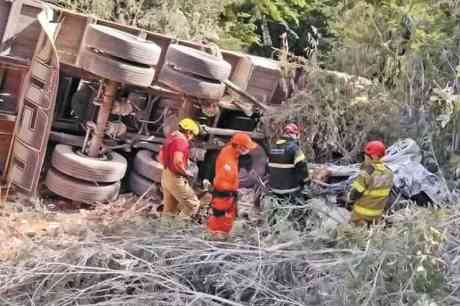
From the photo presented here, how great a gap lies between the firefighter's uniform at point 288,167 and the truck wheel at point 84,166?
1.82 m

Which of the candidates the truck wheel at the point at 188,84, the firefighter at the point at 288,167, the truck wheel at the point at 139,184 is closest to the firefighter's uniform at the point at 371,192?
the firefighter at the point at 288,167

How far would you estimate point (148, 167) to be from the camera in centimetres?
723

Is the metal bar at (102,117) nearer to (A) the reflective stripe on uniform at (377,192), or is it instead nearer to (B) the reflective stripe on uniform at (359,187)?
(B) the reflective stripe on uniform at (359,187)

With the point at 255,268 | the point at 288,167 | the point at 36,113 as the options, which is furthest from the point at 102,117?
the point at 255,268

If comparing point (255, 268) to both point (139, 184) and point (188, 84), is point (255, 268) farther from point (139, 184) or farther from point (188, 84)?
point (139, 184)

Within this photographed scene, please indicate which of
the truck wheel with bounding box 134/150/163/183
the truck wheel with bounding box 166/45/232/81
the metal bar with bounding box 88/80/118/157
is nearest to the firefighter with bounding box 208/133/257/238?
the truck wheel with bounding box 166/45/232/81

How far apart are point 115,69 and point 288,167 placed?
198 centimetres

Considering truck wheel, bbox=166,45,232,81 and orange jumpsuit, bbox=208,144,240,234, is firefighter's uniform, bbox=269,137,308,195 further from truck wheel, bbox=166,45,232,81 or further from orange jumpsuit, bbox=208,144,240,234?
truck wheel, bbox=166,45,232,81

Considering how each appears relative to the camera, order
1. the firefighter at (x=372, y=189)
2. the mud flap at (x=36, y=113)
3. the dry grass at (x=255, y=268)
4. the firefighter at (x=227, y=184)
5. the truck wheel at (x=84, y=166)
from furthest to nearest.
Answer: the truck wheel at (x=84, y=166)
the mud flap at (x=36, y=113)
the firefighter at (x=227, y=184)
the firefighter at (x=372, y=189)
the dry grass at (x=255, y=268)

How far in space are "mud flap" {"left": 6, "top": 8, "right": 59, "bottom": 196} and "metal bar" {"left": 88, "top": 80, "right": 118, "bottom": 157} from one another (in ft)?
1.71

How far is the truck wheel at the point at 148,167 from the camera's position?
7195 mm

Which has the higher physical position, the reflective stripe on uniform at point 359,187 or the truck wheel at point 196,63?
the truck wheel at point 196,63

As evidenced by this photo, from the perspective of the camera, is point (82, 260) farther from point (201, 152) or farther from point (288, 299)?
point (201, 152)

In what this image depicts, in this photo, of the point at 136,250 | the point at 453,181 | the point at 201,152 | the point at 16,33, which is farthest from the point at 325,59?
the point at 136,250
